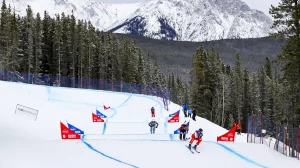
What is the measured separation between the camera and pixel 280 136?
23.9 m

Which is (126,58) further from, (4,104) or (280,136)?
(280,136)

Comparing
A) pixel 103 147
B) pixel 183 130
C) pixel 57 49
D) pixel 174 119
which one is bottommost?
pixel 103 147

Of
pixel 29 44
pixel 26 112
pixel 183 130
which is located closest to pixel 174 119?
pixel 183 130

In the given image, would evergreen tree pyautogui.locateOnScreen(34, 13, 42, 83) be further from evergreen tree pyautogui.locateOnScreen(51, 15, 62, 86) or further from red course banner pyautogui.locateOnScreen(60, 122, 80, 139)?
red course banner pyautogui.locateOnScreen(60, 122, 80, 139)

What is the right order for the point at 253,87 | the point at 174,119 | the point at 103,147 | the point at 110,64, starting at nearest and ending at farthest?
the point at 103,147 < the point at 174,119 < the point at 253,87 < the point at 110,64

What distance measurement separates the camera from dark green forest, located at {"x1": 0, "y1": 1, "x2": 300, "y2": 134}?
61.9 meters

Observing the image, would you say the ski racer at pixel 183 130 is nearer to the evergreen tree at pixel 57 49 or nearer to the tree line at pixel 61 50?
the tree line at pixel 61 50

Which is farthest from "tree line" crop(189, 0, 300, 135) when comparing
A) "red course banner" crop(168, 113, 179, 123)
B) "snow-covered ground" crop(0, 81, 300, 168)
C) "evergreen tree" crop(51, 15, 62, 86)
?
"evergreen tree" crop(51, 15, 62, 86)

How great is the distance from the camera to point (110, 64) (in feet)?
277

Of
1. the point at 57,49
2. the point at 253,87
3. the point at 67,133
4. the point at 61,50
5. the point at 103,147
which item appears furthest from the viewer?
the point at 253,87

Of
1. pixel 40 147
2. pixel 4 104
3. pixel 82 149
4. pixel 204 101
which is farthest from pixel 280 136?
pixel 204 101

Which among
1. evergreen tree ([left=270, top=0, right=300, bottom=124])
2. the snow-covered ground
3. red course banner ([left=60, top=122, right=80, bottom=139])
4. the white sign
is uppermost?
evergreen tree ([left=270, top=0, right=300, bottom=124])

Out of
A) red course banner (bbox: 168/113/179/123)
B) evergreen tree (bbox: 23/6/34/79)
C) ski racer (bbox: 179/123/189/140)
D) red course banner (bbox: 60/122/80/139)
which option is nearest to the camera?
red course banner (bbox: 60/122/80/139)

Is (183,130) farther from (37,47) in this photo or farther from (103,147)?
(37,47)
